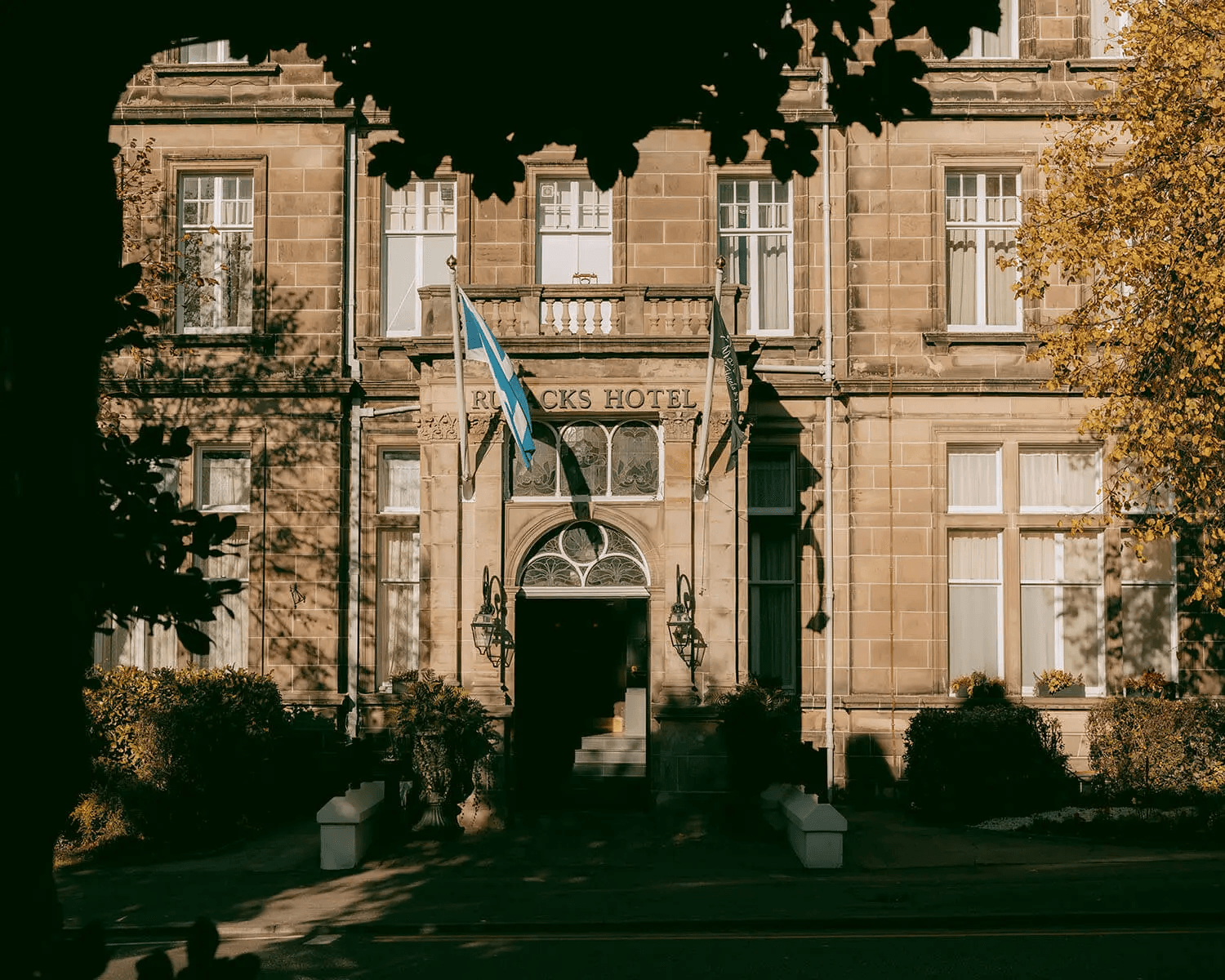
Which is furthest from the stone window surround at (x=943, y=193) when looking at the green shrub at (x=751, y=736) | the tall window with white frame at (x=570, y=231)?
the green shrub at (x=751, y=736)

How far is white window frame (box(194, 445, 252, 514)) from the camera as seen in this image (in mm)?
21172

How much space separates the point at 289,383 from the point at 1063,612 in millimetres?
12014

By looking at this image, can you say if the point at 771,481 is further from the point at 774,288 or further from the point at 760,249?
the point at 760,249

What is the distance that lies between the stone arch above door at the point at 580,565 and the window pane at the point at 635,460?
1.97ft

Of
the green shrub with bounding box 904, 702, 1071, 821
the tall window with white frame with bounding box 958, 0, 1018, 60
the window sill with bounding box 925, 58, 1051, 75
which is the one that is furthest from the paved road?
the tall window with white frame with bounding box 958, 0, 1018, 60

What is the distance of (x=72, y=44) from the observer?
326 centimetres

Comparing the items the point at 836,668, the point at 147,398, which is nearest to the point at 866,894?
the point at 836,668

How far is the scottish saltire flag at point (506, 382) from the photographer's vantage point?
54.0 ft

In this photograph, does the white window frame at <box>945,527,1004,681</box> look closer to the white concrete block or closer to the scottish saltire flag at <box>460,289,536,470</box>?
the scottish saltire flag at <box>460,289,536,470</box>

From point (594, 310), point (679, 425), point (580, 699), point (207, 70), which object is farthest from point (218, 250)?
point (580, 699)

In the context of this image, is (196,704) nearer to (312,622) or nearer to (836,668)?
(312,622)

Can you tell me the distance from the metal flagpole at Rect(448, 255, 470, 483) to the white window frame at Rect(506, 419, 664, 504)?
74 cm

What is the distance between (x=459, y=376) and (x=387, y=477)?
14.2 feet

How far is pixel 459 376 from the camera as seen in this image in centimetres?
1747
